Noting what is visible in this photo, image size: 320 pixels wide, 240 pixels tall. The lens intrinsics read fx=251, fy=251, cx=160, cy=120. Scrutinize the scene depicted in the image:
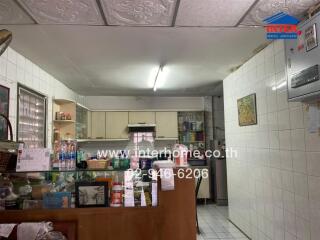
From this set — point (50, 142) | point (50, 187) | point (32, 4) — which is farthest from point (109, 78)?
point (50, 187)

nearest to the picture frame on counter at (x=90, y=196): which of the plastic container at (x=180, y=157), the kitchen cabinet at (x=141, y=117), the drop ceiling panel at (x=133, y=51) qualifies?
the plastic container at (x=180, y=157)

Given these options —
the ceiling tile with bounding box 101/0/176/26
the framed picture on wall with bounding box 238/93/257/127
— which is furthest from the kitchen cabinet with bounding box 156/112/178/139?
the ceiling tile with bounding box 101/0/176/26

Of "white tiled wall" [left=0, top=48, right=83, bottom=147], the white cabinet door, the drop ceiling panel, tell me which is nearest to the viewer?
the drop ceiling panel

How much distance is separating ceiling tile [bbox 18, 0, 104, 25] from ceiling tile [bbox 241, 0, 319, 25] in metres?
1.27

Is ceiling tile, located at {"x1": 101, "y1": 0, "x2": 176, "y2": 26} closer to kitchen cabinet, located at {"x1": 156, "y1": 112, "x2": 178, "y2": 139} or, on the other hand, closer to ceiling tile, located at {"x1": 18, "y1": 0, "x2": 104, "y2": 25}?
ceiling tile, located at {"x1": 18, "y1": 0, "x2": 104, "y2": 25}

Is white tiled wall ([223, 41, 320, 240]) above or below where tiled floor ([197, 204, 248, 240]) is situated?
above

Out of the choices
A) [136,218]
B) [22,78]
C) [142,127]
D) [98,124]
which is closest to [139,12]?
[136,218]

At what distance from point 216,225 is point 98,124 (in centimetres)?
342

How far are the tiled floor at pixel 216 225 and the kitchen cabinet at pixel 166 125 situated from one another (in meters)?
1.82

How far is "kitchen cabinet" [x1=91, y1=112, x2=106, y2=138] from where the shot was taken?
235 inches

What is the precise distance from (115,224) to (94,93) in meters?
4.58

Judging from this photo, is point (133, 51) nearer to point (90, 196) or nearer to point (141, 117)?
point (90, 196)

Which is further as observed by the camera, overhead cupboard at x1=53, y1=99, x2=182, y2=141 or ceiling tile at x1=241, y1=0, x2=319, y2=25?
overhead cupboard at x1=53, y1=99, x2=182, y2=141

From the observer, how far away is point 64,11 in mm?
1978
